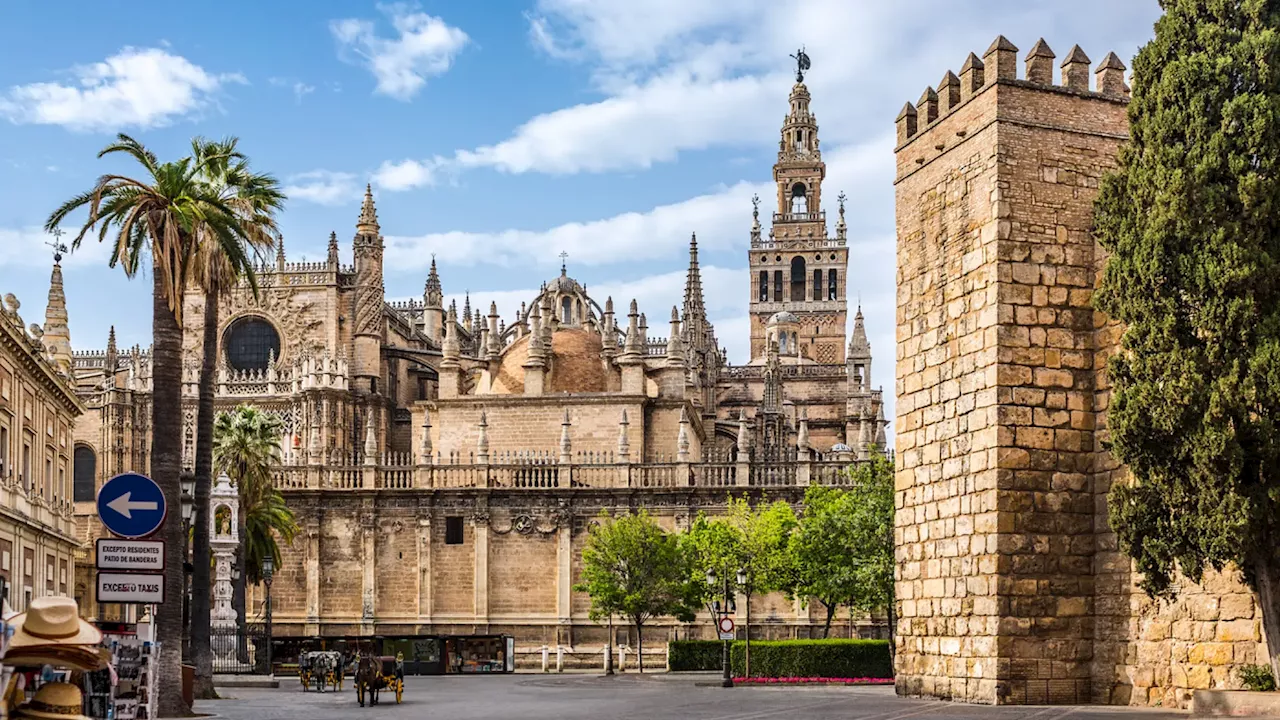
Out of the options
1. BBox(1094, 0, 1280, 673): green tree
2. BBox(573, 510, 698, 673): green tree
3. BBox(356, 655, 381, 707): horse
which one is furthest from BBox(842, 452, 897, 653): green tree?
BBox(1094, 0, 1280, 673): green tree

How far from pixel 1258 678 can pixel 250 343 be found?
60013 millimetres

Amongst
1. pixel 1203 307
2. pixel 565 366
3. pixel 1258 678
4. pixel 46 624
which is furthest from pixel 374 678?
pixel 565 366

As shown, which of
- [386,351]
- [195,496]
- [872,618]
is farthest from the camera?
[386,351]

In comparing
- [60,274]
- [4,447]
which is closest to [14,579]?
[4,447]

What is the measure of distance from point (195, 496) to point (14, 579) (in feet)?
14.7

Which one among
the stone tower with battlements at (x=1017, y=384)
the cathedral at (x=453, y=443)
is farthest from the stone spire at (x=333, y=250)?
the stone tower with battlements at (x=1017, y=384)

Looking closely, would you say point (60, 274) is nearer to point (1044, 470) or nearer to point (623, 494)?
point (623, 494)

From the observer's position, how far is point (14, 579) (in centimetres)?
3105

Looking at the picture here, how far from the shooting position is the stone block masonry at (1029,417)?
19.1 m

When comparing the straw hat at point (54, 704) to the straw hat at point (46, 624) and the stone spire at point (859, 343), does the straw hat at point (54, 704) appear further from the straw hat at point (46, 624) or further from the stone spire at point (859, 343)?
the stone spire at point (859, 343)

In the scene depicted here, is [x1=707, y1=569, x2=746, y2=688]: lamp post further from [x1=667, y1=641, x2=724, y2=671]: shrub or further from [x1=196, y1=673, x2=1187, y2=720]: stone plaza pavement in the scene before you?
[x1=667, y1=641, x2=724, y2=671]: shrub

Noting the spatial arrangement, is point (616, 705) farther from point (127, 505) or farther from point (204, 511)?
point (127, 505)

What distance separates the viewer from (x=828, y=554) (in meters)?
44.6

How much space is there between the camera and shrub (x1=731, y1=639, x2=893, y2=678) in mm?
37875
